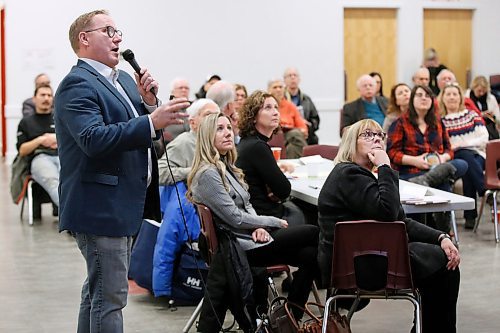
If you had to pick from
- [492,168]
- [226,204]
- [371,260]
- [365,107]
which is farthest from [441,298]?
[365,107]

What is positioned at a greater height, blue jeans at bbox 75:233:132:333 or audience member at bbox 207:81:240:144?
audience member at bbox 207:81:240:144

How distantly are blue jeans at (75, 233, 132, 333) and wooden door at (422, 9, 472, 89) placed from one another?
12.2 m

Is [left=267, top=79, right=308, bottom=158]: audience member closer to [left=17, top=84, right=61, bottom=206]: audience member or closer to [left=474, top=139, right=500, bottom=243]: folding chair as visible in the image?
[left=474, top=139, right=500, bottom=243]: folding chair

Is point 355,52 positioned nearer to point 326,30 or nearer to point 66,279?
point 326,30

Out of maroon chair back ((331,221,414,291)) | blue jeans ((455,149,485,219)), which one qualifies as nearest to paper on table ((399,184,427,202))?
maroon chair back ((331,221,414,291))

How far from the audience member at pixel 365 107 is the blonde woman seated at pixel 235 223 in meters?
5.06

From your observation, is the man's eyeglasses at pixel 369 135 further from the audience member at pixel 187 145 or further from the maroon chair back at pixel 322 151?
the maroon chair back at pixel 322 151

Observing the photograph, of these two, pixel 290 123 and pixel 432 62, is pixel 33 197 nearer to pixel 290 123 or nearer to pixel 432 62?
pixel 290 123

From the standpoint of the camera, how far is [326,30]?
14289mm

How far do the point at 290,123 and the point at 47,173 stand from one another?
8.26 ft

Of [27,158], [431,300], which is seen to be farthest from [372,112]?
[431,300]

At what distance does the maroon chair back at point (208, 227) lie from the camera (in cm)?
Result: 454

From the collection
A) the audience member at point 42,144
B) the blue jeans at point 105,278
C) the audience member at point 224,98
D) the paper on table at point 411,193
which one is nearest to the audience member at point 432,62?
the audience member at point 42,144

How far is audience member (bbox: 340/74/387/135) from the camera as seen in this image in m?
9.75
